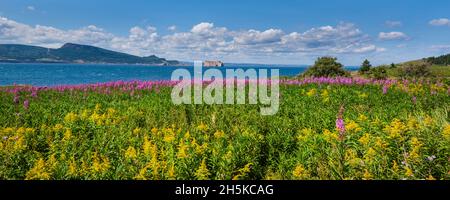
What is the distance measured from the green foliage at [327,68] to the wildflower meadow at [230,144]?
14.4 meters

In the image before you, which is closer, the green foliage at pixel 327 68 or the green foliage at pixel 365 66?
the green foliage at pixel 327 68

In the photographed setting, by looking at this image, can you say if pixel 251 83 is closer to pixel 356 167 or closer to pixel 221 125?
pixel 221 125

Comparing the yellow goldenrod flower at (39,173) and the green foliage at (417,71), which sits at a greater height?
the green foliage at (417,71)

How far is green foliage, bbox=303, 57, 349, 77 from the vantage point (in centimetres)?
2719

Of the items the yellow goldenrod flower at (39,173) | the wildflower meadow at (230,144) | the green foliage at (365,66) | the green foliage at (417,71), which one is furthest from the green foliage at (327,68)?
the yellow goldenrod flower at (39,173)

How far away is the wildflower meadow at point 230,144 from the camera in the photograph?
17.5ft

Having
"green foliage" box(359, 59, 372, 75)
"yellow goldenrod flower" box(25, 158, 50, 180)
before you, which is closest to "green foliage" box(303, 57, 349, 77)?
"green foliage" box(359, 59, 372, 75)

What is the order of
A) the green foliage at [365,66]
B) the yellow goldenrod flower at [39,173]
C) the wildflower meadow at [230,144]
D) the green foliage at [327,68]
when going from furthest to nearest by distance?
the green foliage at [365,66] < the green foliage at [327,68] < the wildflower meadow at [230,144] < the yellow goldenrod flower at [39,173]

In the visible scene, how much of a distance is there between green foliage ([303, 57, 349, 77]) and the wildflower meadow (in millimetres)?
14401

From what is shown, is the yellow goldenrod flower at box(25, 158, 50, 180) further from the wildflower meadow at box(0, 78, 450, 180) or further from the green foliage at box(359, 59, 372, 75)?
the green foliage at box(359, 59, 372, 75)

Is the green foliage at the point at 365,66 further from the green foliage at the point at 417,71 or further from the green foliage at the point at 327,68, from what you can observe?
the green foliage at the point at 417,71

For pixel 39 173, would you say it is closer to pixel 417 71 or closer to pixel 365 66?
pixel 365 66
